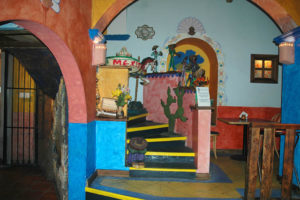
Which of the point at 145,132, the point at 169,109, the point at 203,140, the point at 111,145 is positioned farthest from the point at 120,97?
the point at 203,140

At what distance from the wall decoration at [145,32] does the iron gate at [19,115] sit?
3141mm

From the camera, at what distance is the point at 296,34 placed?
353cm

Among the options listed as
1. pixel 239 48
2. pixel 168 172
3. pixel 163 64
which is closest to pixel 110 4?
pixel 163 64

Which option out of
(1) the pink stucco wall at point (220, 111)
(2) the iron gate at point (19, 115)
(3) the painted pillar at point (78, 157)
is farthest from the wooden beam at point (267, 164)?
(2) the iron gate at point (19, 115)

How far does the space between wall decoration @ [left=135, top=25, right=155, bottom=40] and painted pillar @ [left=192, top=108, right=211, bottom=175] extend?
3049 mm

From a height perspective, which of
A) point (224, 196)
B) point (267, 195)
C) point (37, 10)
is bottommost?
point (224, 196)

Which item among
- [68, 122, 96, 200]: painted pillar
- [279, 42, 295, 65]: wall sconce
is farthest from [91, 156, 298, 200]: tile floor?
[279, 42, 295, 65]: wall sconce

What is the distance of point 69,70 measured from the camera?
11.1ft

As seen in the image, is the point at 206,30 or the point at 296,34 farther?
the point at 206,30

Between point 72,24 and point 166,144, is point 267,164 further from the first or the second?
point 72,24

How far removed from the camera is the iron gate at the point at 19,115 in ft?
19.2

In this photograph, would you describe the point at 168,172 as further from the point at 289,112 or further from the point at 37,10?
the point at 37,10

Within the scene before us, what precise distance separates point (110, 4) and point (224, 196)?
3.64m

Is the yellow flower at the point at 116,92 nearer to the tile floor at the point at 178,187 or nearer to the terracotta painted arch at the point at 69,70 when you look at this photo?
the terracotta painted arch at the point at 69,70
